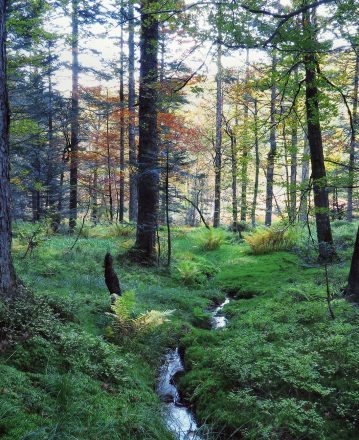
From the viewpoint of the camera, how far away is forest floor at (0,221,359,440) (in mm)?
2906

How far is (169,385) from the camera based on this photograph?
4621 millimetres

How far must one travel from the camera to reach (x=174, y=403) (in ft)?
13.9

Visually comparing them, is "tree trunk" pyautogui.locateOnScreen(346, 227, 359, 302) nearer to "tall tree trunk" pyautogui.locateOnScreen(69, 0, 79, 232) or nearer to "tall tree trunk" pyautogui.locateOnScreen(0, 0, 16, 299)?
"tall tree trunk" pyautogui.locateOnScreen(0, 0, 16, 299)

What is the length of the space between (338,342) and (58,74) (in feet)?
69.8

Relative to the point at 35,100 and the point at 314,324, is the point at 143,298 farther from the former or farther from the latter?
the point at 35,100

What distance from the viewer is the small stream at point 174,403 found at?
11.5ft

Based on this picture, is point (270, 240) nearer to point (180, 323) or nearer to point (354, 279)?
point (354, 279)

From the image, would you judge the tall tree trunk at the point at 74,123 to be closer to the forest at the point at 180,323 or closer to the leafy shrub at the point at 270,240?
the forest at the point at 180,323

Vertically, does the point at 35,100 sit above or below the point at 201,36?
above


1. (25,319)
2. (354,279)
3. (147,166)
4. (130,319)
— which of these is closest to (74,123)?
(147,166)

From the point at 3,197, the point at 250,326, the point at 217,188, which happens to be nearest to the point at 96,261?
the point at 250,326

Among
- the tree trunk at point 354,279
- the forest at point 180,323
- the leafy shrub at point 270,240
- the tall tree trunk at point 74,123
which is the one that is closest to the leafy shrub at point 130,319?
the forest at point 180,323

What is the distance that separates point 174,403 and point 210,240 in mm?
9433

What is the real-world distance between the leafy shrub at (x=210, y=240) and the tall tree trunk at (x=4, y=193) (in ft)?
32.8
